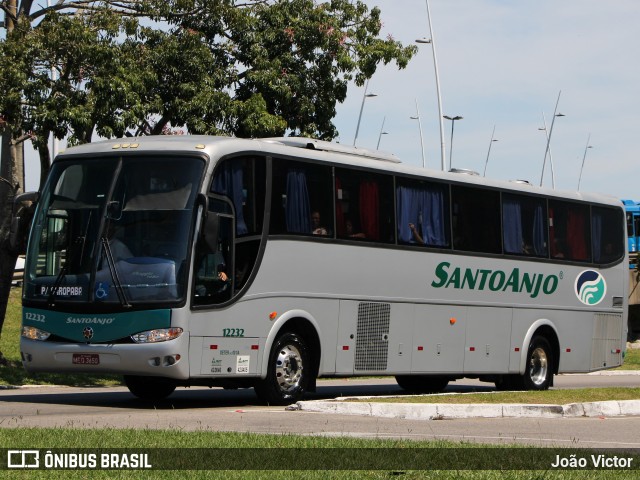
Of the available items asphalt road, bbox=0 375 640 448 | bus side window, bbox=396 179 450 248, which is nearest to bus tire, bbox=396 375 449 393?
bus side window, bbox=396 179 450 248

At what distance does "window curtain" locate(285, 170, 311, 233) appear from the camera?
57.1ft

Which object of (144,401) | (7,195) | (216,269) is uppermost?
(7,195)

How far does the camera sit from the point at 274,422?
14.1m

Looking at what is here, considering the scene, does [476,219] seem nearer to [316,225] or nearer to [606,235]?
[316,225]

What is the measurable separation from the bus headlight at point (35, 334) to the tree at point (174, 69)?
13.7ft

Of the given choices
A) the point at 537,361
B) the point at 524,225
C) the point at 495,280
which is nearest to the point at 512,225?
the point at 524,225

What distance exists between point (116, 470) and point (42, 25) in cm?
1435

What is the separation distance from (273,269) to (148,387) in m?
2.84

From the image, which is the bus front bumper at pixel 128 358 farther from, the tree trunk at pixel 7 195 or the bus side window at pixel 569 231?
the bus side window at pixel 569 231

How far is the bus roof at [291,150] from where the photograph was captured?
54.2 feet

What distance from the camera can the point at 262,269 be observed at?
55.2 feet

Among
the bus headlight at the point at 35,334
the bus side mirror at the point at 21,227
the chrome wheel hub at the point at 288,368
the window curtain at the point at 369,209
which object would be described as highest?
the window curtain at the point at 369,209

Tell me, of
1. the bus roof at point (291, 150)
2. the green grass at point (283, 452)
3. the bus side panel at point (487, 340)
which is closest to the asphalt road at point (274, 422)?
the green grass at point (283, 452)

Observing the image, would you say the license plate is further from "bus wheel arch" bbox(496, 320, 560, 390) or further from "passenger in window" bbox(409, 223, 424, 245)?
"bus wheel arch" bbox(496, 320, 560, 390)
